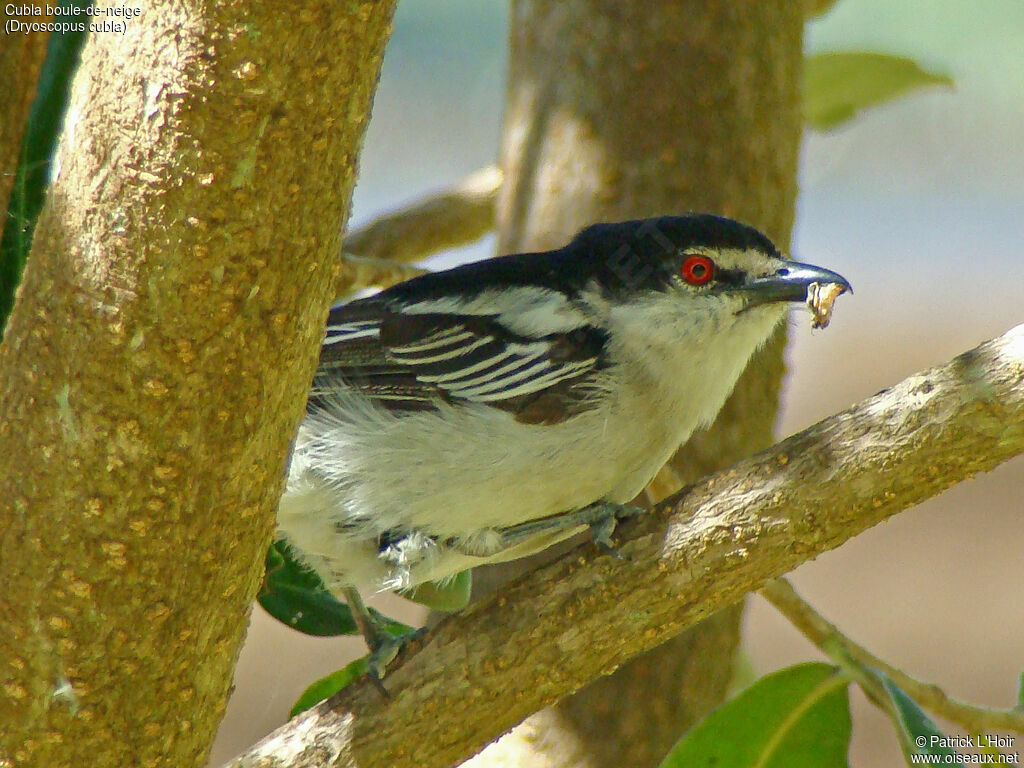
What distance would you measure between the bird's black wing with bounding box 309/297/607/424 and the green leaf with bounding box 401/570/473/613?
0.54m

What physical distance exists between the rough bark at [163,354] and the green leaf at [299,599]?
0.93m

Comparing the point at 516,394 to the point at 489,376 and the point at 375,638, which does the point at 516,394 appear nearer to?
the point at 489,376

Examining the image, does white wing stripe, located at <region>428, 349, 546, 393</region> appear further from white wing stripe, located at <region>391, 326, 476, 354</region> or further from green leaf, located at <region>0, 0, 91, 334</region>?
green leaf, located at <region>0, 0, 91, 334</region>

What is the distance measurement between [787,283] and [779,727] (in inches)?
43.5

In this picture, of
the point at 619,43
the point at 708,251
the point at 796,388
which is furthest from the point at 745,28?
the point at 796,388

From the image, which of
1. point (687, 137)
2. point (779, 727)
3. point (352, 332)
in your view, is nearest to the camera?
point (779, 727)

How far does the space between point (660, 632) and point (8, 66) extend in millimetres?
1876

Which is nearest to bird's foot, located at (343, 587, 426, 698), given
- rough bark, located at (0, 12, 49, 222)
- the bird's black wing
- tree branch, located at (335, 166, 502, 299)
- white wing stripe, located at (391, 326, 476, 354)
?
the bird's black wing

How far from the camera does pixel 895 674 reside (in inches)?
109

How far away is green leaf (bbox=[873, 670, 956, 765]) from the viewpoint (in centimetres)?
242

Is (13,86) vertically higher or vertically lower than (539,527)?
higher

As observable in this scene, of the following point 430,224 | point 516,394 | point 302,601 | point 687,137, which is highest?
point 687,137

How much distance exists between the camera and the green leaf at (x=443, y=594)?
125 inches

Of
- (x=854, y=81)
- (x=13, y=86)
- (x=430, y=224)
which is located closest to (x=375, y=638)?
(x=13, y=86)
